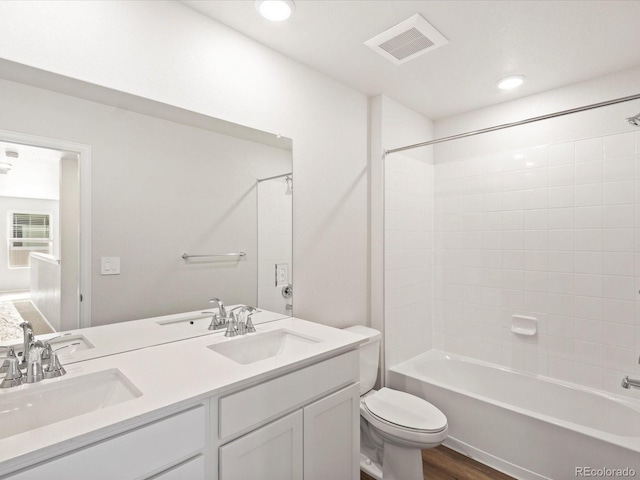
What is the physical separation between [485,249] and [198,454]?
2.52m

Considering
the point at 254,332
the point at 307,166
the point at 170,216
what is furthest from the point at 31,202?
the point at 307,166

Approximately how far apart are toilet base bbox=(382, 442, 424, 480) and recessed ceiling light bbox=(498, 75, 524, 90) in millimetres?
2327

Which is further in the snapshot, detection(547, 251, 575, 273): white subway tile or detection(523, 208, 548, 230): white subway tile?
detection(523, 208, 548, 230): white subway tile

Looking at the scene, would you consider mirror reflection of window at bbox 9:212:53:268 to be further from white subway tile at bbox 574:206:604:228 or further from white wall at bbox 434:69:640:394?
white subway tile at bbox 574:206:604:228

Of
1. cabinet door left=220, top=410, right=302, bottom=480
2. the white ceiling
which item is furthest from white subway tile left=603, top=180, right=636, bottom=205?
cabinet door left=220, top=410, right=302, bottom=480

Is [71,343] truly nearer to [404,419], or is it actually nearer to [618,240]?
[404,419]

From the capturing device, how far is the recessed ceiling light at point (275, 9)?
1.58 meters

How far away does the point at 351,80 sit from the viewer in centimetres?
237

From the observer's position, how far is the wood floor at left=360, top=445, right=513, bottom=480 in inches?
80.4

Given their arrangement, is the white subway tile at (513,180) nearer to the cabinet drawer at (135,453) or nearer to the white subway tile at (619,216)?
the white subway tile at (619,216)

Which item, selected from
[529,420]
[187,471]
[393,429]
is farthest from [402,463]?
[187,471]

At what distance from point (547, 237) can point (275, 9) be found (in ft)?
7.57

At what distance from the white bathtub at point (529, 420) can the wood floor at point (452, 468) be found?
0.05m

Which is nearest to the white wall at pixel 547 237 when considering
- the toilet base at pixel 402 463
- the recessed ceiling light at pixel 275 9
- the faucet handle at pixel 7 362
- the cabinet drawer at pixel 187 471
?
the toilet base at pixel 402 463
